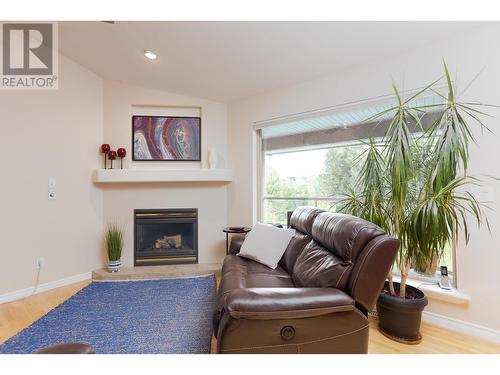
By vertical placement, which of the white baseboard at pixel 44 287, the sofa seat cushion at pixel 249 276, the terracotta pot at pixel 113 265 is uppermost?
the sofa seat cushion at pixel 249 276

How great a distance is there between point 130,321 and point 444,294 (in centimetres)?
259

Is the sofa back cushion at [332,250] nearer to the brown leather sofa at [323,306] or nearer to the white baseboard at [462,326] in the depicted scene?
the brown leather sofa at [323,306]

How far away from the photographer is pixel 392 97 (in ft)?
7.68

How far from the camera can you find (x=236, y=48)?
2.51m

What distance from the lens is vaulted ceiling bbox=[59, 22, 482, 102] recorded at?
211 centimetres

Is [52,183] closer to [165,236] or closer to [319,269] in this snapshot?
[165,236]

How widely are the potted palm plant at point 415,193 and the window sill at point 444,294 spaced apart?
23cm

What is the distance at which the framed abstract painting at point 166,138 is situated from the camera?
11.9ft

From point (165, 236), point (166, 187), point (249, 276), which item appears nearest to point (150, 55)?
point (166, 187)

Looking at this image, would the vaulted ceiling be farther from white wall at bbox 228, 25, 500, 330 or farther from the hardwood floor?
the hardwood floor

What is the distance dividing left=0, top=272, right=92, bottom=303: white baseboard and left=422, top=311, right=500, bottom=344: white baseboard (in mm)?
3792

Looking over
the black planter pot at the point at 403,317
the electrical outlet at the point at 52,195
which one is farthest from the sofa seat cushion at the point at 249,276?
the electrical outlet at the point at 52,195
